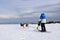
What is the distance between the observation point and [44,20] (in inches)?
485

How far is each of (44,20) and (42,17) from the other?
0.34 m

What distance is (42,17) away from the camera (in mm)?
12109

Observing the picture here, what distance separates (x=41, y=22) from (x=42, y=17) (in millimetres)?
516

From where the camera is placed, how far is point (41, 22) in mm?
12469

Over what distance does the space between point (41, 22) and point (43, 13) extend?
81 cm

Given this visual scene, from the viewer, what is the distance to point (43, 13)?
1200cm

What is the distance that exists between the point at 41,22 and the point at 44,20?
0.99 ft

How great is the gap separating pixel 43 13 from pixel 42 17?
12.3 inches
